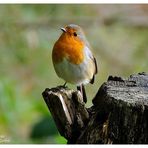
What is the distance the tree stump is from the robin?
3.32ft

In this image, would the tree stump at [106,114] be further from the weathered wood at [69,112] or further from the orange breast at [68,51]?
the orange breast at [68,51]

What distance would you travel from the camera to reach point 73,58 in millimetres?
6945

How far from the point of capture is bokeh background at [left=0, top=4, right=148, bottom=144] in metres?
10.5

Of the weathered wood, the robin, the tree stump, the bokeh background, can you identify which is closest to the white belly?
the robin

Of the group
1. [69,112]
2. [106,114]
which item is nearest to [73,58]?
[69,112]

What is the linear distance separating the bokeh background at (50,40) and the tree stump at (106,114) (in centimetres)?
418

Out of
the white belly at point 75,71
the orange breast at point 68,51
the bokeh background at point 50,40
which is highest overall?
the orange breast at point 68,51

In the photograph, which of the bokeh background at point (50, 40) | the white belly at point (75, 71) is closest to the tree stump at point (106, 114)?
the white belly at point (75, 71)

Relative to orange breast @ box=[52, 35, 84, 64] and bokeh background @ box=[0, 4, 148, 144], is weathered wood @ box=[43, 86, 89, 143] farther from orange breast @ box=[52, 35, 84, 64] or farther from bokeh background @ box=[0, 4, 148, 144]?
bokeh background @ box=[0, 4, 148, 144]

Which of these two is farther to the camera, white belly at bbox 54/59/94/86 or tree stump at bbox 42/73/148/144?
white belly at bbox 54/59/94/86

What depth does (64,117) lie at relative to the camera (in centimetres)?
570

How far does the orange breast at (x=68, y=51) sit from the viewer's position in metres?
6.92

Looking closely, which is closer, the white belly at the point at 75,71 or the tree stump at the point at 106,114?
the tree stump at the point at 106,114

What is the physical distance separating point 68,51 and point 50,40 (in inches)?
149
